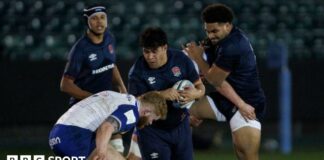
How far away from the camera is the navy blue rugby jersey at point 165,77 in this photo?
30.8ft

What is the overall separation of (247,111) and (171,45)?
704 cm

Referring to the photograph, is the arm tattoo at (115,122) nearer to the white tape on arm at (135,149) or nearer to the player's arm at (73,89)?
the white tape on arm at (135,149)

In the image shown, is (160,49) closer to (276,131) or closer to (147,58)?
(147,58)

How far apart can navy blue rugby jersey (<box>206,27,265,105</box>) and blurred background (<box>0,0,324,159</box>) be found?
397 centimetres

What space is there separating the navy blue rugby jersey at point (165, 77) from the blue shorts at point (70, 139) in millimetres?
1104

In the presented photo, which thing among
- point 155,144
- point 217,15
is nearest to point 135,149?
point 155,144

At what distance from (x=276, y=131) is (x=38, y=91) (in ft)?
13.8

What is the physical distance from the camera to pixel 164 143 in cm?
945

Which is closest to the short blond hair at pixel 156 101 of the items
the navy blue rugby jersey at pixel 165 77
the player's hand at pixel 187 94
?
the player's hand at pixel 187 94

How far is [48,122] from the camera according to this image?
15.8m

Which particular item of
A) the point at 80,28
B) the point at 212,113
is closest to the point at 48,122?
the point at 80,28

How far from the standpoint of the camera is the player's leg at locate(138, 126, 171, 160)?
9414mm

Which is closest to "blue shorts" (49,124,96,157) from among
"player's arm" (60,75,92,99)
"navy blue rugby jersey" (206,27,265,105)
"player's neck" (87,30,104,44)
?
"navy blue rugby jersey" (206,27,265,105)

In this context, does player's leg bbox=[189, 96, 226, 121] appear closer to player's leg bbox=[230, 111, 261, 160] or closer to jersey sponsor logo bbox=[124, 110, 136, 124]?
player's leg bbox=[230, 111, 261, 160]
